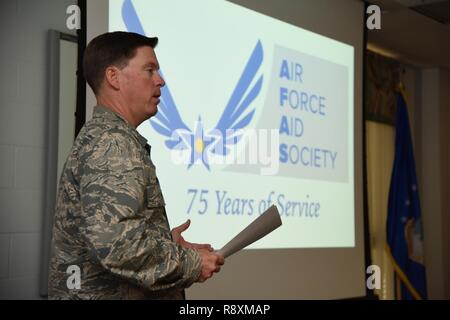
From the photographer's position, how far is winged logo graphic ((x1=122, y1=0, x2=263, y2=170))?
2604 millimetres

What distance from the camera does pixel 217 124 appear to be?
9.40ft

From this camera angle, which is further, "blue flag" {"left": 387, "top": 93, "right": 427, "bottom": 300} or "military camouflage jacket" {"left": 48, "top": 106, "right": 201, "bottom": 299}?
"blue flag" {"left": 387, "top": 93, "right": 427, "bottom": 300}

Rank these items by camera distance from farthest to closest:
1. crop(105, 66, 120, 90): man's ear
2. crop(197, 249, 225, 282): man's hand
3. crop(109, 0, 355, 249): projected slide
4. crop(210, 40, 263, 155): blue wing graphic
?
crop(210, 40, 263, 155): blue wing graphic, crop(109, 0, 355, 249): projected slide, crop(105, 66, 120, 90): man's ear, crop(197, 249, 225, 282): man's hand

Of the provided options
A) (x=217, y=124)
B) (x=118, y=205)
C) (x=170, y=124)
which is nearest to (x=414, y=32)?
(x=217, y=124)

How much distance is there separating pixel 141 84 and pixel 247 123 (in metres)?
1.57

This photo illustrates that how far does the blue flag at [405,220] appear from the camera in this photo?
5.03 m

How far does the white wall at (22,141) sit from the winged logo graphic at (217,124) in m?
0.55

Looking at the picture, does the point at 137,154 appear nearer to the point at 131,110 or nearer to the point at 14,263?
the point at 131,110

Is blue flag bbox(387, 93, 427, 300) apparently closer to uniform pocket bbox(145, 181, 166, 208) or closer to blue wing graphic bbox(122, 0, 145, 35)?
blue wing graphic bbox(122, 0, 145, 35)

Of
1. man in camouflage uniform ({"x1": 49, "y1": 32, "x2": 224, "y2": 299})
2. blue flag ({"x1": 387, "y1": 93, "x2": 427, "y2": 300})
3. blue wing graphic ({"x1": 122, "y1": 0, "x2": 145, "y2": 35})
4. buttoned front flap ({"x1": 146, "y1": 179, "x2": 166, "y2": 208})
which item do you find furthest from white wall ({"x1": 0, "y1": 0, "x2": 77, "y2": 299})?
blue flag ({"x1": 387, "y1": 93, "x2": 427, "y2": 300})

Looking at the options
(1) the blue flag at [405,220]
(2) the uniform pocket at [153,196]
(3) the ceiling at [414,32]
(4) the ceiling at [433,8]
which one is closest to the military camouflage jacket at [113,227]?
(2) the uniform pocket at [153,196]

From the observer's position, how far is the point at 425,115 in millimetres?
5727

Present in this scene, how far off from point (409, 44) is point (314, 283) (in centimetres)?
243

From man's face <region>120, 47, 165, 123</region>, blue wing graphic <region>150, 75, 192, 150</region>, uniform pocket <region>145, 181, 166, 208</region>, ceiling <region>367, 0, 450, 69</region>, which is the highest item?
ceiling <region>367, 0, 450, 69</region>
